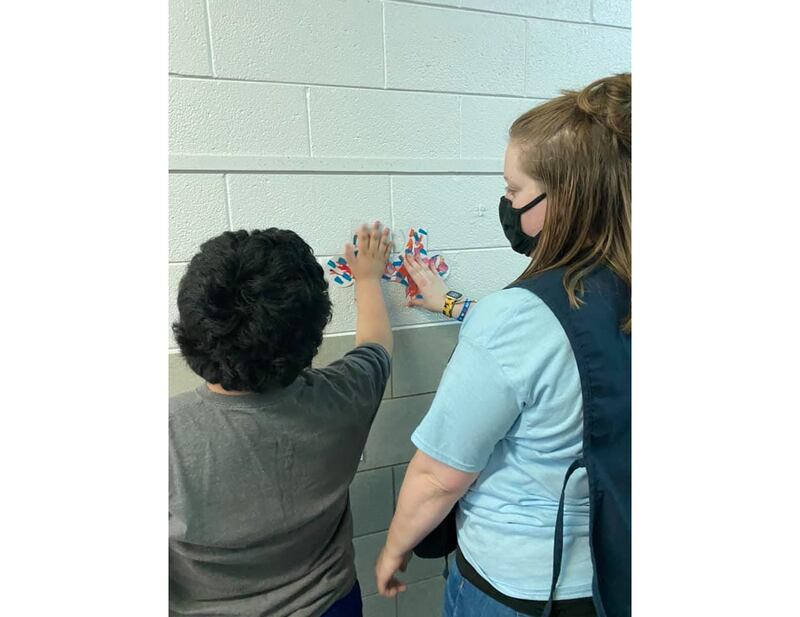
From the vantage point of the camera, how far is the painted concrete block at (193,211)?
1.15m

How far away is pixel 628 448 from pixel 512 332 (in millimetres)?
271

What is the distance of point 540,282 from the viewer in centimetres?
75

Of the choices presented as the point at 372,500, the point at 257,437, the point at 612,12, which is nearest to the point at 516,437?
the point at 257,437

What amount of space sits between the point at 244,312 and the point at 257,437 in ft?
0.71

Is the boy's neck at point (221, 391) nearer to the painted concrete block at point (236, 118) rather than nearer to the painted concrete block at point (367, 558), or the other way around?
the painted concrete block at point (236, 118)

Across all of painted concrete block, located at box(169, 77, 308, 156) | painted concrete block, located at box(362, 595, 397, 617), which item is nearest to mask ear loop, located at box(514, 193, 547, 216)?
painted concrete block, located at box(169, 77, 308, 156)

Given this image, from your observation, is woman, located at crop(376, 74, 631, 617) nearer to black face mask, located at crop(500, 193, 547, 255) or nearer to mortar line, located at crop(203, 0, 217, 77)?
black face mask, located at crop(500, 193, 547, 255)

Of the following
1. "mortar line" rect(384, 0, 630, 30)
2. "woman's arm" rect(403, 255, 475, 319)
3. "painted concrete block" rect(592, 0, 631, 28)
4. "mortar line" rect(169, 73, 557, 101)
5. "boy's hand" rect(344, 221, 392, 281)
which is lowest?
"woman's arm" rect(403, 255, 475, 319)

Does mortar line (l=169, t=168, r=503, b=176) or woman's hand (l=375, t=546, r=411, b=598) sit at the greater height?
mortar line (l=169, t=168, r=503, b=176)

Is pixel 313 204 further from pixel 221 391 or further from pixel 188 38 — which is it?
pixel 221 391

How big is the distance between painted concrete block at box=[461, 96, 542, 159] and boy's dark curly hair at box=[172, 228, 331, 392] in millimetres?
727

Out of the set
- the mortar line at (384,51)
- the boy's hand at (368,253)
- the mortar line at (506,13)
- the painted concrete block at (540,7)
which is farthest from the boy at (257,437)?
the painted concrete block at (540,7)

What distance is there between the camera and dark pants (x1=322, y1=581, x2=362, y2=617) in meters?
1.01
